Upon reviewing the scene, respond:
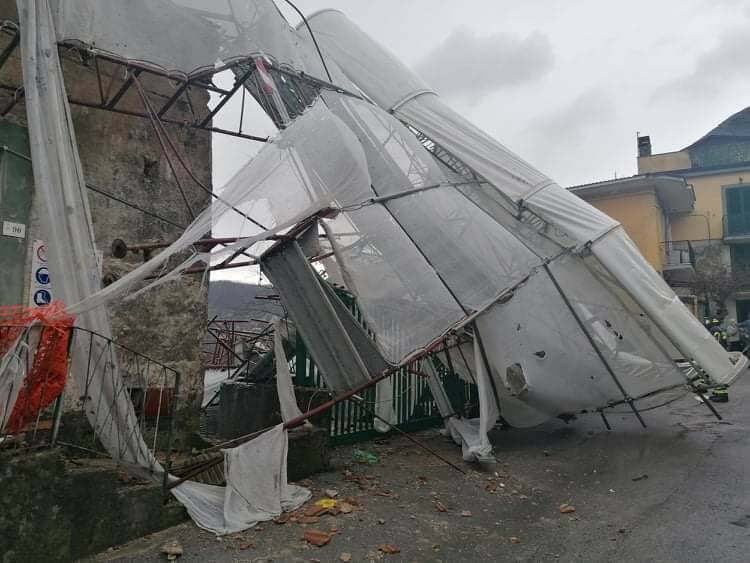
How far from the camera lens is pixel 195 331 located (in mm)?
6141

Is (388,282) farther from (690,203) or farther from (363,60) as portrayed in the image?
(690,203)

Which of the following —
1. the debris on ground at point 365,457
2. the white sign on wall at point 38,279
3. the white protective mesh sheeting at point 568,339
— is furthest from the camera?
the white protective mesh sheeting at point 568,339

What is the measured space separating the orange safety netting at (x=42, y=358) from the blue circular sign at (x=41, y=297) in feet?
4.80

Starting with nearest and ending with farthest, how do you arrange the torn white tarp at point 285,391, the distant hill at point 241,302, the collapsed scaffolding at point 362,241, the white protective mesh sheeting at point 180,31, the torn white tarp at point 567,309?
the collapsed scaffolding at point 362,241
the white protective mesh sheeting at point 180,31
the torn white tarp at point 285,391
the torn white tarp at point 567,309
the distant hill at point 241,302

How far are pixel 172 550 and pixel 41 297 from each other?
8.97ft

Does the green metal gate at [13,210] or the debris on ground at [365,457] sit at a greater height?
the green metal gate at [13,210]

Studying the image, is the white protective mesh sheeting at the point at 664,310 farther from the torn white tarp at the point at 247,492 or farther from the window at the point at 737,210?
the window at the point at 737,210

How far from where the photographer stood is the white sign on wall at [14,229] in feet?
15.6

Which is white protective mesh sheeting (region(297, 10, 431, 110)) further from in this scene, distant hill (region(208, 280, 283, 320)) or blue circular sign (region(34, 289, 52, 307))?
blue circular sign (region(34, 289, 52, 307))

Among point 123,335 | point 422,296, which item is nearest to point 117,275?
point 123,335

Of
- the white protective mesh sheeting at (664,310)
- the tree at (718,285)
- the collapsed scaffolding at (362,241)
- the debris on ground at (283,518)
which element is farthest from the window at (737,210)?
the debris on ground at (283,518)

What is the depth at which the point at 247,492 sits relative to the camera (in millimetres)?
4418

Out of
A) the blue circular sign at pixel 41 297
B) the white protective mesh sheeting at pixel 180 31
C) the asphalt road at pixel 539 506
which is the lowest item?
the asphalt road at pixel 539 506

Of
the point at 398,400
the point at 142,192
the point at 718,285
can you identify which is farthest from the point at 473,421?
the point at 718,285
